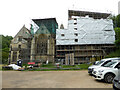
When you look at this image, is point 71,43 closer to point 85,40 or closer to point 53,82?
point 85,40

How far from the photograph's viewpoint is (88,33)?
35.6 meters

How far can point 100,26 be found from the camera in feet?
119

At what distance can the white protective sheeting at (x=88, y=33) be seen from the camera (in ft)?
115

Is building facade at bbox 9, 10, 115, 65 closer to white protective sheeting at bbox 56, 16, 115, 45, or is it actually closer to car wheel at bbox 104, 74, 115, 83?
white protective sheeting at bbox 56, 16, 115, 45

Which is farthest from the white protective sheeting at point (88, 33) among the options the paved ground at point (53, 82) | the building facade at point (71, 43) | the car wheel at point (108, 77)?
the car wheel at point (108, 77)

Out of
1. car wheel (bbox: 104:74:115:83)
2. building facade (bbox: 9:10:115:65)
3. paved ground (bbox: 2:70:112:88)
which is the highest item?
building facade (bbox: 9:10:115:65)

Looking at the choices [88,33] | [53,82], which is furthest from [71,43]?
[53,82]

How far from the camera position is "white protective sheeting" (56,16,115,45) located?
115 ft

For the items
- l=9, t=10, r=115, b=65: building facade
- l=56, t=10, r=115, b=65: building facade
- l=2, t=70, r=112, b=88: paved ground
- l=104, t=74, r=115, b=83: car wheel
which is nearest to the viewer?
l=2, t=70, r=112, b=88: paved ground

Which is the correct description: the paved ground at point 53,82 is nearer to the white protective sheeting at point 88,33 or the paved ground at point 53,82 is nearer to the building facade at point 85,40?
the building facade at point 85,40

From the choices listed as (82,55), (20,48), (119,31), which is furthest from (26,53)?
(119,31)

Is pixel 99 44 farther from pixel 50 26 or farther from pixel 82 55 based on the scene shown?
pixel 50 26

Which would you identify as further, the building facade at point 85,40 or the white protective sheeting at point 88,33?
the white protective sheeting at point 88,33

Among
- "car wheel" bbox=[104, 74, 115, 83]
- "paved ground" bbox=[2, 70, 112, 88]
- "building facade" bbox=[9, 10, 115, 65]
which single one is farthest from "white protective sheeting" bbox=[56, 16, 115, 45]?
"car wheel" bbox=[104, 74, 115, 83]
